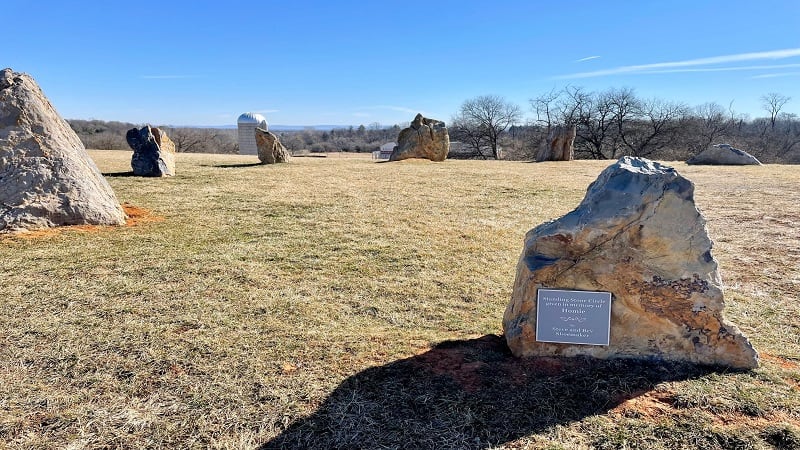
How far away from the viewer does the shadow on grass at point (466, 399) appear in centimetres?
230

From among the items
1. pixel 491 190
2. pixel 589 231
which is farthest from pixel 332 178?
pixel 589 231

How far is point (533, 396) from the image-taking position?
255cm

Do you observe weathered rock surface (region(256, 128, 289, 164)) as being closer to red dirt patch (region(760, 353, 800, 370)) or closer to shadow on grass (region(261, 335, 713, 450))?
shadow on grass (region(261, 335, 713, 450))

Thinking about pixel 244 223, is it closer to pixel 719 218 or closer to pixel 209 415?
pixel 209 415

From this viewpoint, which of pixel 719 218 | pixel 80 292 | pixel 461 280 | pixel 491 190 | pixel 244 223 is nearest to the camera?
pixel 80 292

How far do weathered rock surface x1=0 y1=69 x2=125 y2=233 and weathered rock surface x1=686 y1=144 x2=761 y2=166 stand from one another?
1834 centimetres

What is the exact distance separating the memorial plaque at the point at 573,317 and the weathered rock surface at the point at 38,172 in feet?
18.9

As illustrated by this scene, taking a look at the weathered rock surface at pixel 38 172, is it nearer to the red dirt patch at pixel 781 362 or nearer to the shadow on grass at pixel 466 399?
the shadow on grass at pixel 466 399

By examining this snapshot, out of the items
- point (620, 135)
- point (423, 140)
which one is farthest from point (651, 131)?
point (423, 140)

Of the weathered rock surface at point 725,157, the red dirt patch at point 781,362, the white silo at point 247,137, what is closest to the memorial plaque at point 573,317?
the red dirt patch at point 781,362

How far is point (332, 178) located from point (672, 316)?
9.81 metres

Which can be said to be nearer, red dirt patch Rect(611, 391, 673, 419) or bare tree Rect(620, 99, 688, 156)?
red dirt patch Rect(611, 391, 673, 419)

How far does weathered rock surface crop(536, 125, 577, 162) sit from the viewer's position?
1817 centimetres

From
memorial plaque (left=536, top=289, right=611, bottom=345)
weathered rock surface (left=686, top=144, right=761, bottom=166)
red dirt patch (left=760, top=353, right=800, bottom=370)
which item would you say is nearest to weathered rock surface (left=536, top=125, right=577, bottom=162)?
weathered rock surface (left=686, top=144, right=761, bottom=166)
